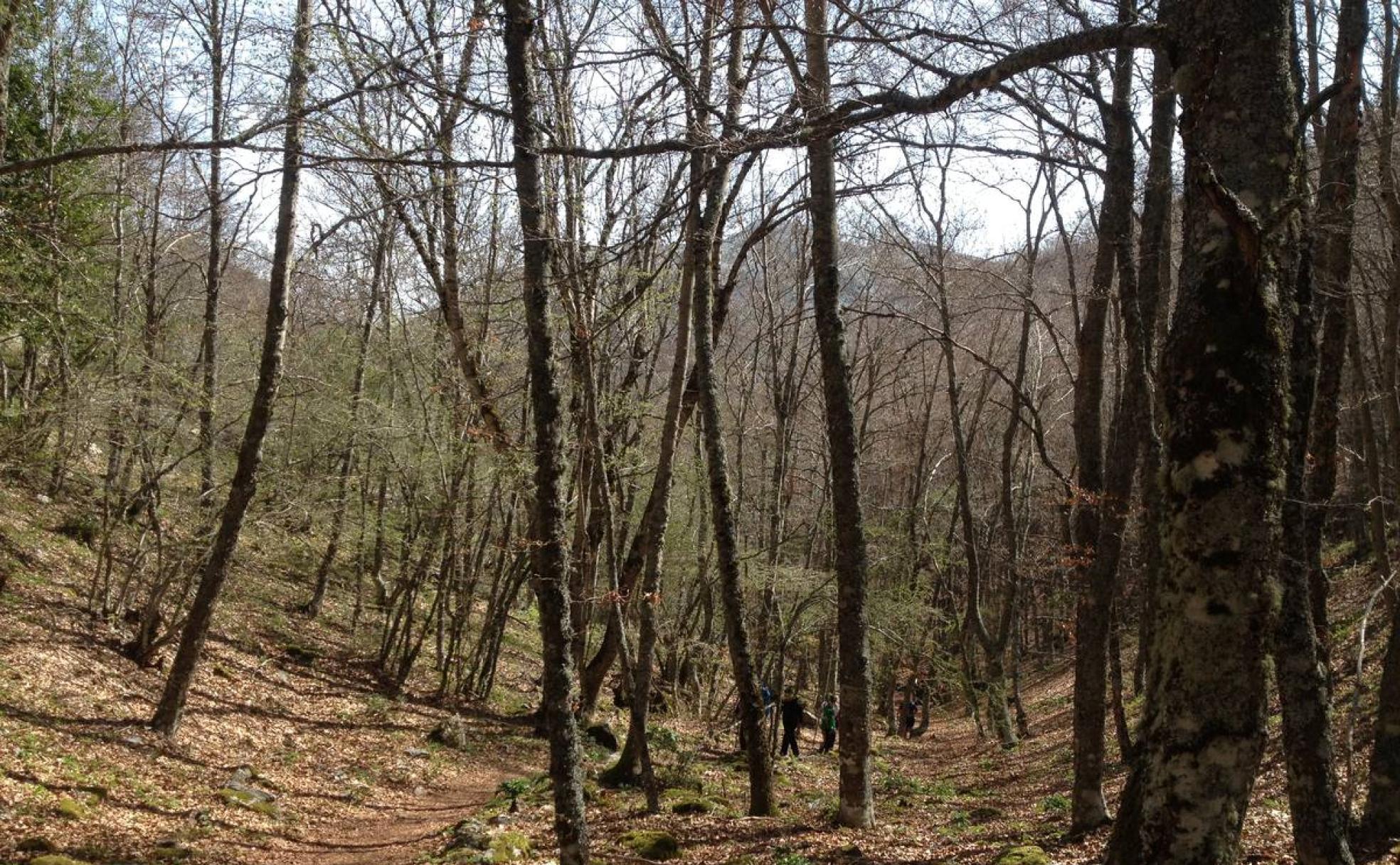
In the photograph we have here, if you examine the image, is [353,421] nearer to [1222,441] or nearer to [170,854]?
[170,854]

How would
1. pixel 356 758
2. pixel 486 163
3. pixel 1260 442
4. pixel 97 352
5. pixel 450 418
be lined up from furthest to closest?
pixel 450 418 → pixel 356 758 → pixel 97 352 → pixel 486 163 → pixel 1260 442

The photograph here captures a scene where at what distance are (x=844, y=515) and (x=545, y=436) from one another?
343cm

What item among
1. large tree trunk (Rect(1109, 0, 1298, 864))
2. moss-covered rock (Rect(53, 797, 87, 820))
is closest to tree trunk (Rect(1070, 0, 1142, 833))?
large tree trunk (Rect(1109, 0, 1298, 864))

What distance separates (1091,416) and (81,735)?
10.7 meters

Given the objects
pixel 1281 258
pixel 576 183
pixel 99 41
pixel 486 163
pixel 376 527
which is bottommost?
pixel 376 527

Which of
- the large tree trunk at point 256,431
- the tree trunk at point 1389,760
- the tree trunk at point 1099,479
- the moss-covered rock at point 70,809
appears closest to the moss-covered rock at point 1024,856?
the tree trunk at point 1099,479

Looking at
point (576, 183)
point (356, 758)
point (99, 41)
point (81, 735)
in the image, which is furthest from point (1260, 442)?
point (99, 41)

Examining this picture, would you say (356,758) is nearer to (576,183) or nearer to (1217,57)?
(576,183)

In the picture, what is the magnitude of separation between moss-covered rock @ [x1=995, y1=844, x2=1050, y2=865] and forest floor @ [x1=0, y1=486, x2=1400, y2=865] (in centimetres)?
19

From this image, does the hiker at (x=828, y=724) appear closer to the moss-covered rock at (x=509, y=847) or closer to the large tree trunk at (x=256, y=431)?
the moss-covered rock at (x=509, y=847)

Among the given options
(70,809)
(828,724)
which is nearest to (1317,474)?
(70,809)

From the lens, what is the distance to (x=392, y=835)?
972 cm

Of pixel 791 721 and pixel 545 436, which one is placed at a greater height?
pixel 545 436

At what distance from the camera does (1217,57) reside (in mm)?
3199
